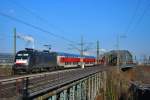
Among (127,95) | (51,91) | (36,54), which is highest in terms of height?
(36,54)

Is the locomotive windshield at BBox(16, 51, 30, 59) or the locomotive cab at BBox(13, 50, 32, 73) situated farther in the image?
the locomotive windshield at BBox(16, 51, 30, 59)

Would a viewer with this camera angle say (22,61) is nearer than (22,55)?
Yes

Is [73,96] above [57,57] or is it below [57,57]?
below

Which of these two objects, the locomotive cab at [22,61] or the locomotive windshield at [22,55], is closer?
the locomotive cab at [22,61]

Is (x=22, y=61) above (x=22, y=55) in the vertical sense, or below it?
below

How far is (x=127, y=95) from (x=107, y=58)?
73078 millimetres

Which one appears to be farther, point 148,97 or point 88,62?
point 88,62

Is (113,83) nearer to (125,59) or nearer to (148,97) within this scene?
(148,97)

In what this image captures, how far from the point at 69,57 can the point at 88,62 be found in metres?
21.7

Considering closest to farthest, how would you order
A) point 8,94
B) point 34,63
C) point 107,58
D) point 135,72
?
point 8,94, point 34,63, point 135,72, point 107,58

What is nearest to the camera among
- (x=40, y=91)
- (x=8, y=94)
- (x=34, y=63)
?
(x=8, y=94)

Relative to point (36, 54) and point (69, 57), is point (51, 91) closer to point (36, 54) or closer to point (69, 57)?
point (36, 54)

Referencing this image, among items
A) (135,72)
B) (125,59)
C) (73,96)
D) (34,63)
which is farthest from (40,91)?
(125,59)

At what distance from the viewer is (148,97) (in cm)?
5572
